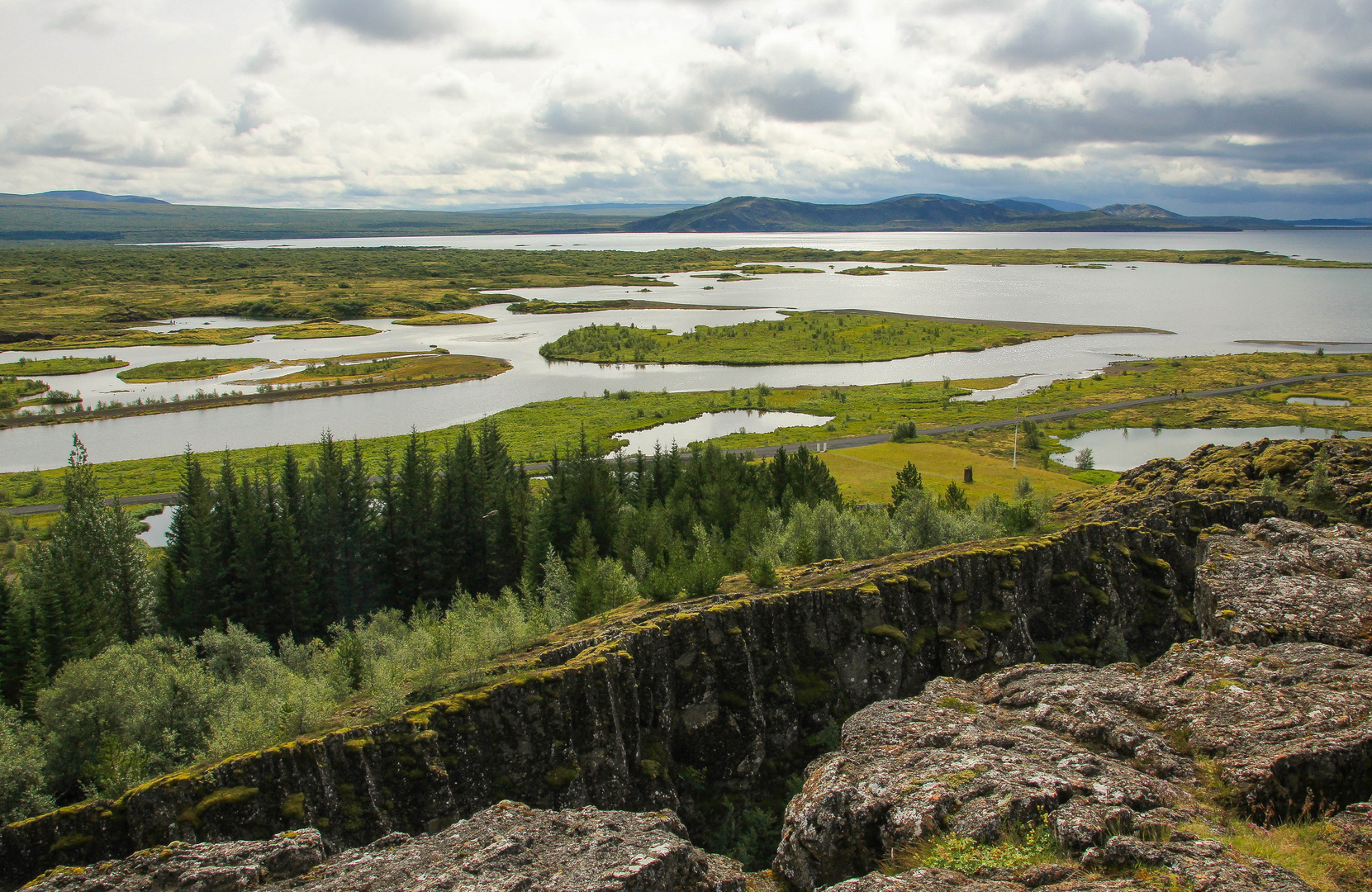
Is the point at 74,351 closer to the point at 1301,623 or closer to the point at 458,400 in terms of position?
the point at 458,400

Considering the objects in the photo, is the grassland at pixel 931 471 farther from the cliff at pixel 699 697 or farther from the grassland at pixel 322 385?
the grassland at pixel 322 385

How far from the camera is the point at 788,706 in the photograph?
3002 centimetres

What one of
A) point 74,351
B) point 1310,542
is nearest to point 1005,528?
point 1310,542

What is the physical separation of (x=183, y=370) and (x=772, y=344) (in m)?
119

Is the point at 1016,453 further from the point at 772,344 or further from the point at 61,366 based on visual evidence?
the point at 61,366

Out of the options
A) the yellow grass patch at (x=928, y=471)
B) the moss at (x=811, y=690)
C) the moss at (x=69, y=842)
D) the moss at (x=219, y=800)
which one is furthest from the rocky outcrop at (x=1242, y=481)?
the moss at (x=69, y=842)

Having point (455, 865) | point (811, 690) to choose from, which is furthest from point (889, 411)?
point (455, 865)

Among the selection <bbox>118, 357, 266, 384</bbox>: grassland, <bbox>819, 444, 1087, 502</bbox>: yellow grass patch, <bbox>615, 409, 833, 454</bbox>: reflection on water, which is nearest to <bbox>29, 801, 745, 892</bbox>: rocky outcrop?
<bbox>819, 444, 1087, 502</bbox>: yellow grass patch

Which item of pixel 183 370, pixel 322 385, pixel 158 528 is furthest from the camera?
pixel 183 370

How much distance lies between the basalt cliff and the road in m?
53.5

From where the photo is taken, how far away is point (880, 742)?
21656 millimetres

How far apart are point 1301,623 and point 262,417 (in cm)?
12825

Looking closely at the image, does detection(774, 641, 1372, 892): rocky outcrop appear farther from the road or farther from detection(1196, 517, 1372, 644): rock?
the road

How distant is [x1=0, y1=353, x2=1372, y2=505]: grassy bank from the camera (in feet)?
320
